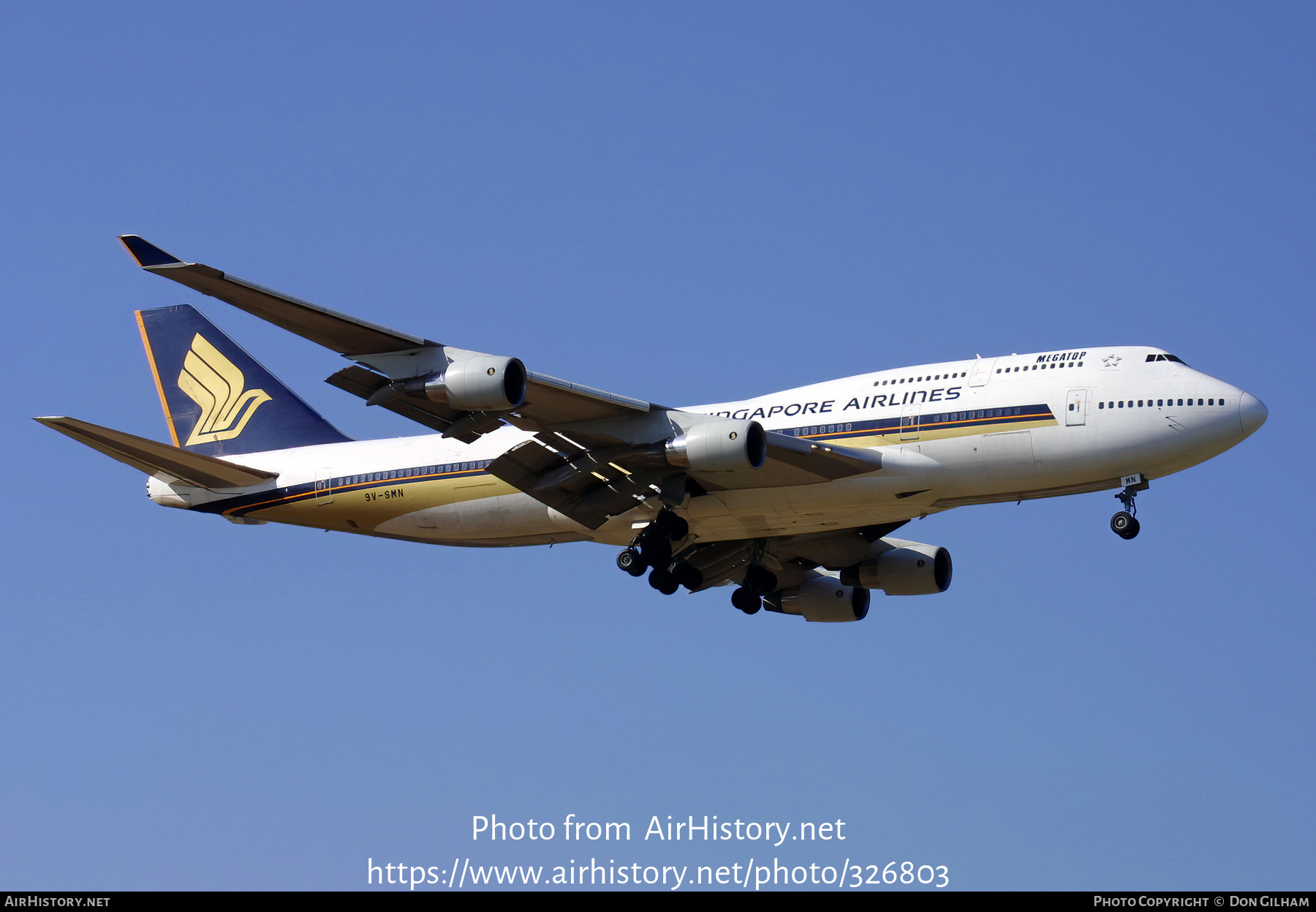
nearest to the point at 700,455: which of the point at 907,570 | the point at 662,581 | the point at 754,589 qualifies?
the point at 662,581

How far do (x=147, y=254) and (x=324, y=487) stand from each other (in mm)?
12434

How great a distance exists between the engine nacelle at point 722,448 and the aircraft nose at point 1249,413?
1076cm

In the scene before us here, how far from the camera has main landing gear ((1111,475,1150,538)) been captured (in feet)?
116

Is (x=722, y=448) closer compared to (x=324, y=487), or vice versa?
(x=722, y=448)

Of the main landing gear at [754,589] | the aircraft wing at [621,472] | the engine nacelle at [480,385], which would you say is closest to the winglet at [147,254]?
the engine nacelle at [480,385]

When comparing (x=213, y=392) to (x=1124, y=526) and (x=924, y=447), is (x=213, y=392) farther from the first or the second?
(x=1124, y=526)

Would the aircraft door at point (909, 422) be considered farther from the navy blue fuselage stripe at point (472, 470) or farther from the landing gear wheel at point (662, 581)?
the landing gear wheel at point (662, 581)

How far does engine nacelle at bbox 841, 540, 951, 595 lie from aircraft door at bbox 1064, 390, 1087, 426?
30.1ft

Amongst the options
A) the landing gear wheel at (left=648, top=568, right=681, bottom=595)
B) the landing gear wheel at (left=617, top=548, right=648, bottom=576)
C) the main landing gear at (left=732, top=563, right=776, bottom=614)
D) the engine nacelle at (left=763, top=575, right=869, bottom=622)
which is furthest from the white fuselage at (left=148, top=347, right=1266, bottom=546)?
the engine nacelle at (left=763, top=575, right=869, bottom=622)

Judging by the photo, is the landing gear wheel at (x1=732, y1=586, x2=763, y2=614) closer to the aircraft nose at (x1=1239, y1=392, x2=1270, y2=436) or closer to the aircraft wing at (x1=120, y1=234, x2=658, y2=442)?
the aircraft wing at (x1=120, y1=234, x2=658, y2=442)

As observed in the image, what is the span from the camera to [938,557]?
4328 cm

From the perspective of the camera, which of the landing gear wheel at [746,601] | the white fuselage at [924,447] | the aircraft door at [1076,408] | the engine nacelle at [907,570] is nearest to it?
the white fuselage at [924,447]

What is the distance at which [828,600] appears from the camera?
44.7 metres

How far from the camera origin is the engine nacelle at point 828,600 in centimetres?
4462
